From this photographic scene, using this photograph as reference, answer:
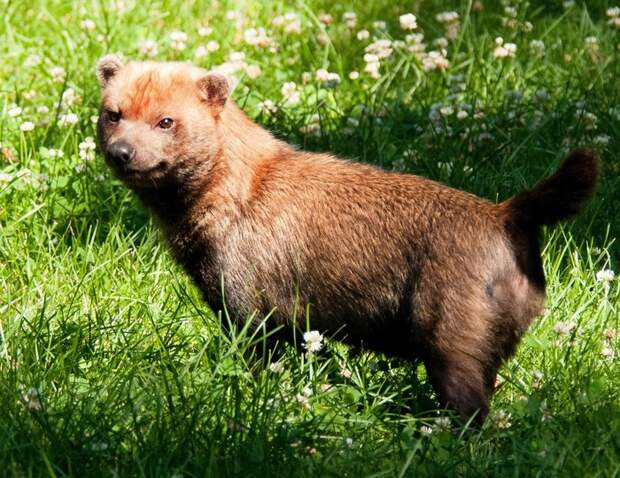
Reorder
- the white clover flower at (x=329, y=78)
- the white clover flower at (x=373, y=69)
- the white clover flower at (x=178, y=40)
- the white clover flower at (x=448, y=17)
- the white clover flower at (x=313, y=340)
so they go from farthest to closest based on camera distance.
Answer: the white clover flower at (x=448, y=17) < the white clover flower at (x=178, y=40) < the white clover flower at (x=373, y=69) < the white clover flower at (x=329, y=78) < the white clover flower at (x=313, y=340)

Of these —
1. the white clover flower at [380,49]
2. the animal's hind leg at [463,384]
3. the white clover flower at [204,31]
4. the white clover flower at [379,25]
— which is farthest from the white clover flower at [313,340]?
the white clover flower at [379,25]

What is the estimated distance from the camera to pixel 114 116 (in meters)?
4.73

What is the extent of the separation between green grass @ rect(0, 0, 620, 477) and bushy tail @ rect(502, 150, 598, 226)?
19.1 inches

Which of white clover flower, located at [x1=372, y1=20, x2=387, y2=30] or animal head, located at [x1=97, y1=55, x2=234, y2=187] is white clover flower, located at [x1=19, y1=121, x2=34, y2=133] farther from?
white clover flower, located at [x1=372, y1=20, x2=387, y2=30]

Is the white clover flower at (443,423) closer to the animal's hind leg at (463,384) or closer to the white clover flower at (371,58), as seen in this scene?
the animal's hind leg at (463,384)

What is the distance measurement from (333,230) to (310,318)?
0.35 m

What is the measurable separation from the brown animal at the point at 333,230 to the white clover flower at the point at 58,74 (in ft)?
6.55

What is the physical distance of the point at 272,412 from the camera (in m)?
3.98

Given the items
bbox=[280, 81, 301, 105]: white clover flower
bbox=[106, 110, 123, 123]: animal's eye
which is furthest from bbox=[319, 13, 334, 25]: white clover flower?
bbox=[106, 110, 123, 123]: animal's eye

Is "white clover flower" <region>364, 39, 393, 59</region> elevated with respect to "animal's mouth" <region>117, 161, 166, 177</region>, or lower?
lower

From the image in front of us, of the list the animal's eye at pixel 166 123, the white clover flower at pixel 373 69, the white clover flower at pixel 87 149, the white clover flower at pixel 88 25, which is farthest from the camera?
the white clover flower at pixel 88 25

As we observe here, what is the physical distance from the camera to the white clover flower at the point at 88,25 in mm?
7188

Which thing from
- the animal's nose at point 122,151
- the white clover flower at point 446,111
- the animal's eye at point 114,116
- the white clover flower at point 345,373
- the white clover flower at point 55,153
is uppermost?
the animal's eye at point 114,116

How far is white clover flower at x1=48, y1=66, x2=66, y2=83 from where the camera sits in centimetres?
686
